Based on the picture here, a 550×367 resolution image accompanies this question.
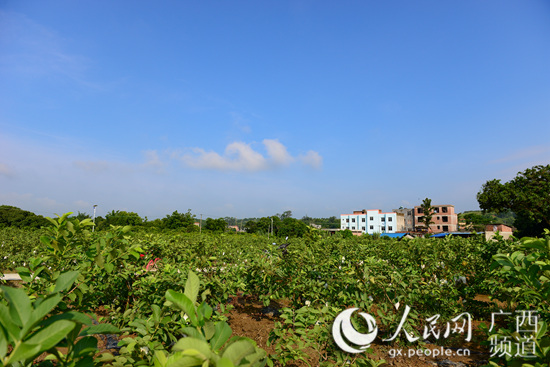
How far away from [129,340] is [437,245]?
5644 mm

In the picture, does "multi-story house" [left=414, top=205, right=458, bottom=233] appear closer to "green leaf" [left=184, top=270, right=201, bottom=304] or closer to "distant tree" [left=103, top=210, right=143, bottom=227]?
"distant tree" [left=103, top=210, right=143, bottom=227]

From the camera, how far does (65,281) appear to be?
844mm

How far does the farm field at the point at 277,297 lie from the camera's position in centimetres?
84

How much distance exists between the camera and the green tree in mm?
27173

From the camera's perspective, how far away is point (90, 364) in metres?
0.80

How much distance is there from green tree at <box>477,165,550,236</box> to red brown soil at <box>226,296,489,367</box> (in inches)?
1150

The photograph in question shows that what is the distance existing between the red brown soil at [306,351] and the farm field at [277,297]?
0.07 ft

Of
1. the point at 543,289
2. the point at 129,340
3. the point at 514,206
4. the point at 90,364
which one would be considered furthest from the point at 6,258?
the point at 514,206

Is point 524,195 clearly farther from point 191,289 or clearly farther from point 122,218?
point 122,218

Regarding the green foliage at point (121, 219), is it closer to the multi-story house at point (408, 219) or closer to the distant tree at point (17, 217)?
the distant tree at point (17, 217)

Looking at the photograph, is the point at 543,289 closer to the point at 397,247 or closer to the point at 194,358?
the point at 194,358

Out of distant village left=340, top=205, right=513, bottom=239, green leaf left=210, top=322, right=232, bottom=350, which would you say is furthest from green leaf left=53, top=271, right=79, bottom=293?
distant village left=340, top=205, right=513, bottom=239

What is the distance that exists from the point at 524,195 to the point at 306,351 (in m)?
32.7

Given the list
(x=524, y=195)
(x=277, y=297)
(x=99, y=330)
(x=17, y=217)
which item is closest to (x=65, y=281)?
(x=99, y=330)
